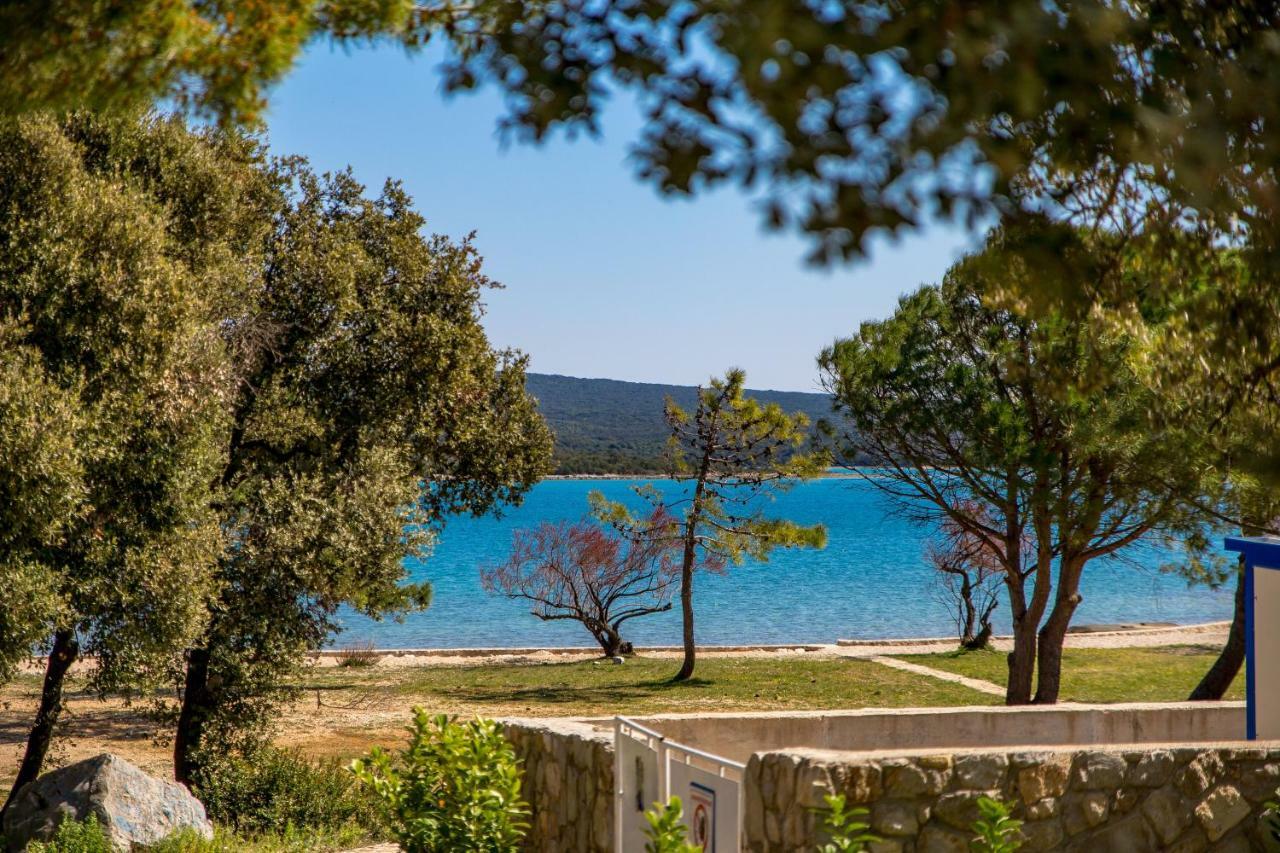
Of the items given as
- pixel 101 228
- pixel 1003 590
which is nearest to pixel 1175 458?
pixel 101 228

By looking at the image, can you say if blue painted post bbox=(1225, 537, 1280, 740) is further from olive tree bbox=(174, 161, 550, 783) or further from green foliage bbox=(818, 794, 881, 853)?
olive tree bbox=(174, 161, 550, 783)

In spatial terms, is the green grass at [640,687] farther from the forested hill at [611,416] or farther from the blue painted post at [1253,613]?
the forested hill at [611,416]

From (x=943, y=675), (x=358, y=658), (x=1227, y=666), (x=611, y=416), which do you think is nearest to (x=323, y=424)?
(x=1227, y=666)

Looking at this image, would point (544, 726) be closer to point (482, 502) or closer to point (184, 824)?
point (184, 824)

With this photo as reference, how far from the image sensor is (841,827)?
549cm

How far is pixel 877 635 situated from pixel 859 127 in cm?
4212

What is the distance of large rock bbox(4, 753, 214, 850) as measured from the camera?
350 inches

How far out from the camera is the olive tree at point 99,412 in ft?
30.7

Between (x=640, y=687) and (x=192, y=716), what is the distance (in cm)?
1005

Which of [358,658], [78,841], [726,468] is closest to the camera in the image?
[78,841]

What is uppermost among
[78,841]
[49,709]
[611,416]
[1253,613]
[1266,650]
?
[611,416]

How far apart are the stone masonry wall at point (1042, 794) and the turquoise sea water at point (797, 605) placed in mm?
13278

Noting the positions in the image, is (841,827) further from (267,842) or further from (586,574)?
(586,574)

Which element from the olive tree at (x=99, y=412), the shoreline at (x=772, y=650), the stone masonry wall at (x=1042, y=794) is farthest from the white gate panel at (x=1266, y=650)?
the shoreline at (x=772, y=650)
